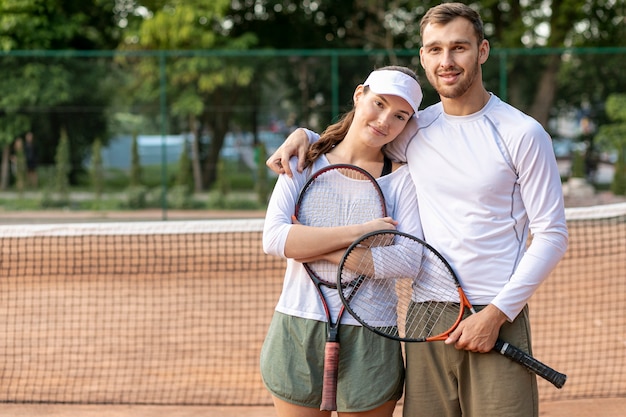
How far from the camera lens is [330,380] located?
234cm

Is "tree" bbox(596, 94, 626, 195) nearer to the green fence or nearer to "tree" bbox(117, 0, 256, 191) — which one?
the green fence

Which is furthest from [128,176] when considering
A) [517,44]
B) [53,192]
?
[517,44]

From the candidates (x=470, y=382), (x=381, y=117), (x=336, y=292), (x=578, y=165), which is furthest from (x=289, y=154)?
(x=578, y=165)

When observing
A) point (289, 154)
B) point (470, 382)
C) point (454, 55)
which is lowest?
point (470, 382)

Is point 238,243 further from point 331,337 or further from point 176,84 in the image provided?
point 331,337

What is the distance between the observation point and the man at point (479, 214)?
2.26 m

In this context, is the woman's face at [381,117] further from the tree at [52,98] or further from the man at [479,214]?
the tree at [52,98]

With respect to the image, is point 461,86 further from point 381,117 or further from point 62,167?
point 62,167

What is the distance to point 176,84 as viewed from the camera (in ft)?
41.3

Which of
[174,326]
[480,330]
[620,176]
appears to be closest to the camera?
[480,330]

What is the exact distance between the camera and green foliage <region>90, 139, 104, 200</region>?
1273 centimetres

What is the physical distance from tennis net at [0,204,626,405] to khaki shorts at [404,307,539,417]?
2.34 meters

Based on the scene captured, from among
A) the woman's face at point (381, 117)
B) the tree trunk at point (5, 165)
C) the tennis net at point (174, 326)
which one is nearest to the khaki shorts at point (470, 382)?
the woman's face at point (381, 117)

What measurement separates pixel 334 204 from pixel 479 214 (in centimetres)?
38
